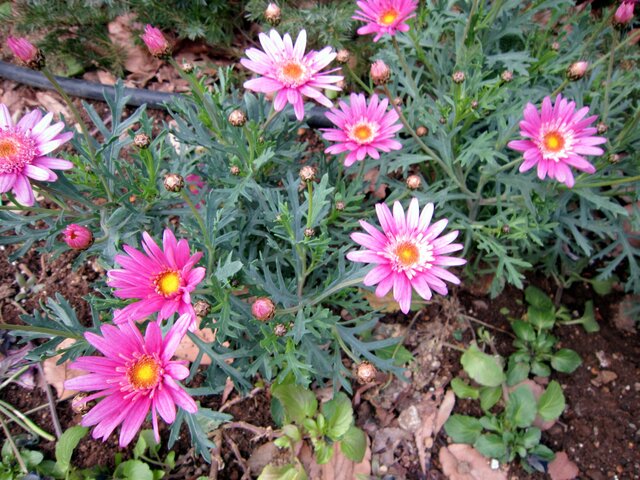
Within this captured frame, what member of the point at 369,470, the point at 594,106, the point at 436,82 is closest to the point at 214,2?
the point at 436,82

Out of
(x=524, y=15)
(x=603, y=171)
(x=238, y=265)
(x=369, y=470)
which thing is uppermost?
(x=524, y=15)

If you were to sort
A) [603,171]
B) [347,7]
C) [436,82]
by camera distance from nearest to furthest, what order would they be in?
[603,171] → [436,82] → [347,7]

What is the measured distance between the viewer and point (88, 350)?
6.86 feet

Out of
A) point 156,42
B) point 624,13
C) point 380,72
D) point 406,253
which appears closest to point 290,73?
point 380,72

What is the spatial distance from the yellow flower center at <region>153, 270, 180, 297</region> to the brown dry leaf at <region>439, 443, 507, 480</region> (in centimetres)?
188

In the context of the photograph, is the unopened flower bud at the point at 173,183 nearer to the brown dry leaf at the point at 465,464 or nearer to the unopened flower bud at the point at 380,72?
the unopened flower bud at the point at 380,72

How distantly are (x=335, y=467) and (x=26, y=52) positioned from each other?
2.41 meters

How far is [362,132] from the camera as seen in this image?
2.27 meters

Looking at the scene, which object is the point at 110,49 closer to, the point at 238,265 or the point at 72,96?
the point at 72,96

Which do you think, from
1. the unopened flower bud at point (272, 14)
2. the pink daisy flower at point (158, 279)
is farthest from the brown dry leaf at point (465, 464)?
the unopened flower bud at point (272, 14)

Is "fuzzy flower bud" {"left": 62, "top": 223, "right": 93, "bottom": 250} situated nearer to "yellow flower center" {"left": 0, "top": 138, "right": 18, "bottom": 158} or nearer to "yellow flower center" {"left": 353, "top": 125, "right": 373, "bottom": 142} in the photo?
"yellow flower center" {"left": 0, "top": 138, "right": 18, "bottom": 158}

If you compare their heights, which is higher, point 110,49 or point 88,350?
point 110,49

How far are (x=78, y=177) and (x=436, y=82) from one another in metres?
1.96

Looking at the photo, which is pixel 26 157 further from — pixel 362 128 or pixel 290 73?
pixel 362 128
